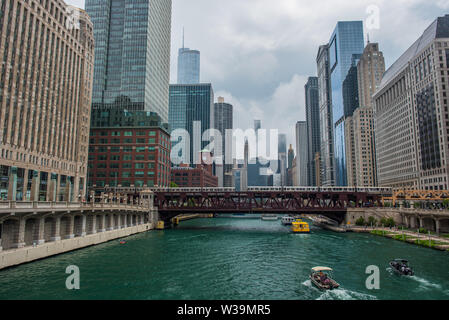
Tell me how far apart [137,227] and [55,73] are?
55303 mm

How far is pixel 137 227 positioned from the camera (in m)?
90.4

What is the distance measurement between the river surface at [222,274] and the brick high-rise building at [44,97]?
24378 mm

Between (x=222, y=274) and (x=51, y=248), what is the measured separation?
100 feet

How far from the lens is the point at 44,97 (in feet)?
291

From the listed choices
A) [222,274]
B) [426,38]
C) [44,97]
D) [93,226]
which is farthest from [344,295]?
[426,38]

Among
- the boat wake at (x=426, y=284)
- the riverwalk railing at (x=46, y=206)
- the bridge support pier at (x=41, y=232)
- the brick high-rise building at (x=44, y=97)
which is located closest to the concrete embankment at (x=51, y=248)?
the bridge support pier at (x=41, y=232)

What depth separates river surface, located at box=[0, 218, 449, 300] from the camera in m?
31.0

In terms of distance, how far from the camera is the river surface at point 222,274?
1219 inches

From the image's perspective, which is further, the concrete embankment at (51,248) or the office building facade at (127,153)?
the office building facade at (127,153)

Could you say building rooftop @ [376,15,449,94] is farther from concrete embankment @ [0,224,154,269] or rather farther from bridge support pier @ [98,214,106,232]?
concrete embankment @ [0,224,154,269]

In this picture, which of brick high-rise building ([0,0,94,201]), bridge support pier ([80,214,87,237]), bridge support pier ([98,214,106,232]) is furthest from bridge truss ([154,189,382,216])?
bridge support pier ([80,214,87,237])

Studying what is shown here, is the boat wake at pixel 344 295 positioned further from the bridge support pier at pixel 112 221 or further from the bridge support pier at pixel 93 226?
the bridge support pier at pixel 112 221

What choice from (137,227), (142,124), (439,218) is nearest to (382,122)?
(439,218)

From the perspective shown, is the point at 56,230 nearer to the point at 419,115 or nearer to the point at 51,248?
the point at 51,248
